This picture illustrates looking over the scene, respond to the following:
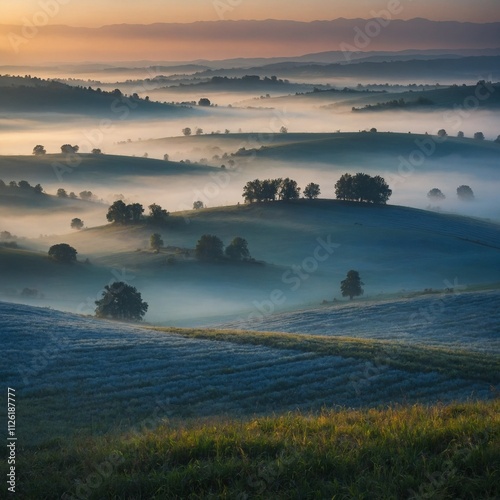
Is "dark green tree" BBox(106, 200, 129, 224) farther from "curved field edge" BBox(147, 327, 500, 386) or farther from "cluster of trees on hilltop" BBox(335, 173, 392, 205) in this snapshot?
"curved field edge" BBox(147, 327, 500, 386)

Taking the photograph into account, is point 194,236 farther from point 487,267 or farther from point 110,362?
point 110,362

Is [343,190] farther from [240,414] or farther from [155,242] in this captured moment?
[240,414]

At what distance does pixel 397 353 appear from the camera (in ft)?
110

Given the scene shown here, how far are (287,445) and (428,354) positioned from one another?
24.2 meters

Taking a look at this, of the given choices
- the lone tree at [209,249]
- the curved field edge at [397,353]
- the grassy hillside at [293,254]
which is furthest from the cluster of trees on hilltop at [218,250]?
the curved field edge at [397,353]

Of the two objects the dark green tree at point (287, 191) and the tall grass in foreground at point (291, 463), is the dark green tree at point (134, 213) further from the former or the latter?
the tall grass in foreground at point (291, 463)

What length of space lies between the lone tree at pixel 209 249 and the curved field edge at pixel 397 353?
75.1 metres

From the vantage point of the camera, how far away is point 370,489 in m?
9.56

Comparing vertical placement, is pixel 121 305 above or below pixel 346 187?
below

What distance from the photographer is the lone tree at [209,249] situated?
116037mm

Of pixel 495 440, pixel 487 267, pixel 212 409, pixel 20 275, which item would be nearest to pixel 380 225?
pixel 487 267

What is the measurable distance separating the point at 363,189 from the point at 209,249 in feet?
168

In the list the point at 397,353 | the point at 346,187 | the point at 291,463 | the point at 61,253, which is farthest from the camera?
the point at 346,187

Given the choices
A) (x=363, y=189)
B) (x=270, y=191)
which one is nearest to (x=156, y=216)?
(x=270, y=191)
